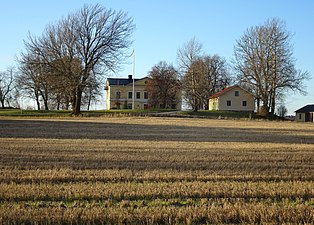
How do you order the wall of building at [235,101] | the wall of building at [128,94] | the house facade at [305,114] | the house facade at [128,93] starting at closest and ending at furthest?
the house facade at [305,114], the wall of building at [235,101], the house facade at [128,93], the wall of building at [128,94]

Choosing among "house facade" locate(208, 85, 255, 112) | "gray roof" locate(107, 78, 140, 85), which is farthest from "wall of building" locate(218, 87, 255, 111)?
"gray roof" locate(107, 78, 140, 85)

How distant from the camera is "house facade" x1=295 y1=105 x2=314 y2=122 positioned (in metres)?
86.0

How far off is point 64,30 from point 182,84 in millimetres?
28609

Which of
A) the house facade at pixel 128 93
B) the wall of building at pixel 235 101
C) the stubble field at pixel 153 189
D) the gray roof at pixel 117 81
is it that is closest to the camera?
the stubble field at pixel 153 189

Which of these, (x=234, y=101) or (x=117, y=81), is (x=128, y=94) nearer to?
(x=117, y=81)

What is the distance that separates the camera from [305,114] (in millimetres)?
88312

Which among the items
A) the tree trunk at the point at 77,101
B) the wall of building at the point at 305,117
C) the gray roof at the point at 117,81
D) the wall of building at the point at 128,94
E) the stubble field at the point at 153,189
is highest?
the gray roof at the point at 117,81

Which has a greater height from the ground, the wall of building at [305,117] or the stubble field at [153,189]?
the wall of building at [305,117]

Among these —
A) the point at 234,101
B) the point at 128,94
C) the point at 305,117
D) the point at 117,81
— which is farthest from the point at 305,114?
the point at 117,81

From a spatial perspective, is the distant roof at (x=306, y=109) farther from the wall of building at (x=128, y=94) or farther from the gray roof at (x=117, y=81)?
the gray roof at (x=117, y=81)

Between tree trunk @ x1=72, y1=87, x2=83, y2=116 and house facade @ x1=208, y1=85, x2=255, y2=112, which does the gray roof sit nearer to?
house facade @ x1=208, y1=85, x2=255, y2=112

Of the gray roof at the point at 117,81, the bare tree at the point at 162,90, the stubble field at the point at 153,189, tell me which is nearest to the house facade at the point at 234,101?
the bare tree at the point at 162,90

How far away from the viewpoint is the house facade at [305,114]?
8601 centimetres

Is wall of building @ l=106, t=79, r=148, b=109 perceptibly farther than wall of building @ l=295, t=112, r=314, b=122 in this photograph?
Yes
